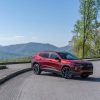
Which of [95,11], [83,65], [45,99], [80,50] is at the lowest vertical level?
[45,99]

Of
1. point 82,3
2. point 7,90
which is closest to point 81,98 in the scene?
point 7,90

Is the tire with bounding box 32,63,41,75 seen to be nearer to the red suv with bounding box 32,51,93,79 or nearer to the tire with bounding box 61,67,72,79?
the red suv with bounding box 32,51,93,79

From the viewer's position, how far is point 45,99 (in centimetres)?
1276

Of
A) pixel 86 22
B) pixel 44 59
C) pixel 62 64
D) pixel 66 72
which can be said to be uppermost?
pixel 86 22

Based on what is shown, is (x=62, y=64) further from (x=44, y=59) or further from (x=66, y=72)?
(x=44, y=59)

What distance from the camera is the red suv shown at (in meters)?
21.9

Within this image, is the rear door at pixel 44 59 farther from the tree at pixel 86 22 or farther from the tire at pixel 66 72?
the tree at pixel 86 22

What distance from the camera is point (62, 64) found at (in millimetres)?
22688

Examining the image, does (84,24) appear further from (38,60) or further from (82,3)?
(38,60)

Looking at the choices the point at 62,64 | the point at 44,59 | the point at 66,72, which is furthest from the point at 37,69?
the point at 66,72

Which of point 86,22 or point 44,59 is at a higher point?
point 86,22

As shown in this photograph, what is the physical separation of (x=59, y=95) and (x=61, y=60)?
9224mm

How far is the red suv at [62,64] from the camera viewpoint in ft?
71.9

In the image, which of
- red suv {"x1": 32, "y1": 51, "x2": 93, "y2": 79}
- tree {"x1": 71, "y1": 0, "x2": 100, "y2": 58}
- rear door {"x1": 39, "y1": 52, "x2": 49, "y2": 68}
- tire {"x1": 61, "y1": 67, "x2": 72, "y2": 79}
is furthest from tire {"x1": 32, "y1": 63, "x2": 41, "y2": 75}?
tree {"x1": 71, "y1": 0, "x2": 100, "y2": 58}
